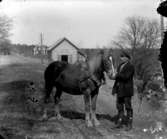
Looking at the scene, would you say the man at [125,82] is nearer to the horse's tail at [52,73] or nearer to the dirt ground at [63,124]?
the dirt ground at [63,124]

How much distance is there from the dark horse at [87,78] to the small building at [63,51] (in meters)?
60.9

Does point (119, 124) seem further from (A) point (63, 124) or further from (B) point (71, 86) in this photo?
(B) point (71, 86)

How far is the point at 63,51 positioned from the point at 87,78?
6464 cm

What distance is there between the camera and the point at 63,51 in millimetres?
75562

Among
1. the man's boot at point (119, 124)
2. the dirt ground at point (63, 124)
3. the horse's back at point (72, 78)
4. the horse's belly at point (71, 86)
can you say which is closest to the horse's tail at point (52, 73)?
the horse's back at point (72, 78)

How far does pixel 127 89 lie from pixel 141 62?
5358 centimetres

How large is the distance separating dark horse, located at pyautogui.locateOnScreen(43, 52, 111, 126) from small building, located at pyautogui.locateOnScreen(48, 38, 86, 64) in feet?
200

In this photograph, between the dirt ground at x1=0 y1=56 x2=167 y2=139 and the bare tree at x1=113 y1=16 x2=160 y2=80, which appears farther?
the bare tree at x1=113 y1=16 x2=160 y2=80

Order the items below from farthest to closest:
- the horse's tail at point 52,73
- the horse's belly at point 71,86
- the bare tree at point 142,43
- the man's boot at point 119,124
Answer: the bare tree at point 142,43 → the horse's tail at point 52,73 → the horse's belly at point 71,86 → the man's boot at point 119,124

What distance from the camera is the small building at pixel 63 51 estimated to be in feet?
242

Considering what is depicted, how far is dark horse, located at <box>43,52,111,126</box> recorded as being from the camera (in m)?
11.1

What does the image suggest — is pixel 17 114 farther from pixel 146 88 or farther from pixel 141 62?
pixel 141 62

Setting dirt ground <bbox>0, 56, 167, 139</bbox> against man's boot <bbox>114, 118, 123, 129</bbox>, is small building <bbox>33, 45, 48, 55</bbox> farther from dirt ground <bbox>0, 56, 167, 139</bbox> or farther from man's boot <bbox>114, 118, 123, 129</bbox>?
man's boot <bbox>114, 118, 123, 129</bbox>

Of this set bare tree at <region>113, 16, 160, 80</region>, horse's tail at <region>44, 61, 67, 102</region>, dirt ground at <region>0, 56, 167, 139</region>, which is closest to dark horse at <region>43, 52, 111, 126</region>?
horse's tail at <region>44, 61, 67, 102</region>
